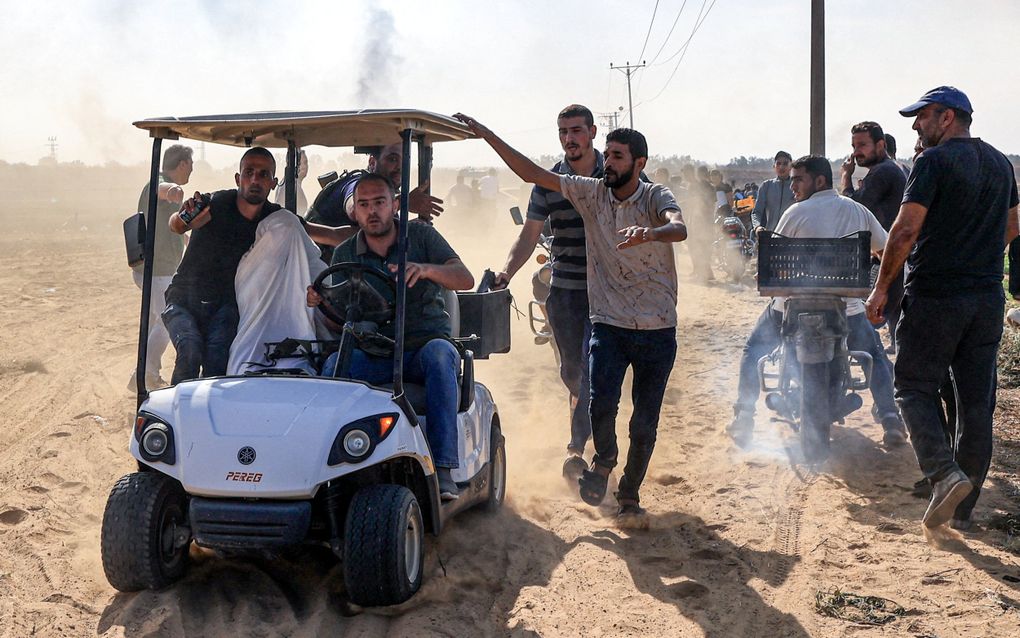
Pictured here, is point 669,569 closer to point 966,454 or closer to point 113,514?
point 966,454

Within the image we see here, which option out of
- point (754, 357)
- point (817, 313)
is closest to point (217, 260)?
point (817, 313)

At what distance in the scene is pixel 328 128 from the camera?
603 cm

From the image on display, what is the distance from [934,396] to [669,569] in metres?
1.61

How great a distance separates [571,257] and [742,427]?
1873 millimetres

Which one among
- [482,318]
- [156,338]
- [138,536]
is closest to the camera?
[138,536]

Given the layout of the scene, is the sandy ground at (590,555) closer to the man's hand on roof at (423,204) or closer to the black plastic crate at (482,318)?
the black plastic crate at (482,318)

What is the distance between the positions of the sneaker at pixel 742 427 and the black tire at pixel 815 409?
0.74 metres

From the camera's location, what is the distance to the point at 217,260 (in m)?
6.34

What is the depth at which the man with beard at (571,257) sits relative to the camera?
6727 mm

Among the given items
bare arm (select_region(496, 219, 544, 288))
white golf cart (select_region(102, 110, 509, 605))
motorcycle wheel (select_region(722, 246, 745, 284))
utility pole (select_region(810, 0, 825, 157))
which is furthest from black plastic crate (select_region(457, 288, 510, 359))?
motorcycle wheel (select_region(722, 246, 745, 284))

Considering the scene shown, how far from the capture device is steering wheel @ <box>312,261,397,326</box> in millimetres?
5168

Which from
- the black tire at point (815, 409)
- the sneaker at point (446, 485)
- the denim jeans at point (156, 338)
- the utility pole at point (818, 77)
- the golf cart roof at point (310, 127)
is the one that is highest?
the utility pole at point (818, 77)

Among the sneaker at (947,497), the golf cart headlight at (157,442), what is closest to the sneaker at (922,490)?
the sneaker at (947,497)

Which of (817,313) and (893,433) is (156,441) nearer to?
(817,313)
